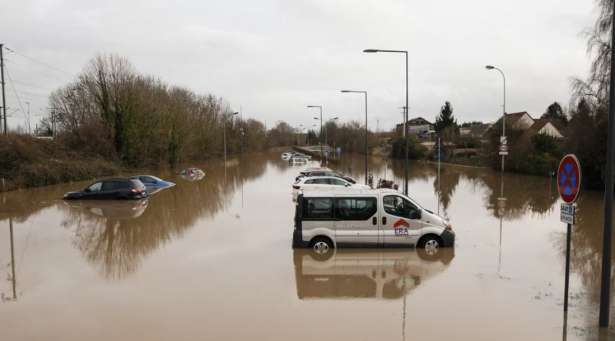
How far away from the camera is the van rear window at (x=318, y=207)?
489 inches

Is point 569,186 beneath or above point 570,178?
beneath

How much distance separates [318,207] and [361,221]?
4.18ft

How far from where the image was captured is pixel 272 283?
10195mm

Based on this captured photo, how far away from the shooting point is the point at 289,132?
172 m

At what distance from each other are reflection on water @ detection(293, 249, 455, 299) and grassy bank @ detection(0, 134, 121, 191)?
2746cm

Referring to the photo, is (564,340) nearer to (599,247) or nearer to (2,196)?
(599,247)

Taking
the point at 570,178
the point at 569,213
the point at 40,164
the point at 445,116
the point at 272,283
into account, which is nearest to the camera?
the point at 570,178

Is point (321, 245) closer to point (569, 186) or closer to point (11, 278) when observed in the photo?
point (569, 186)

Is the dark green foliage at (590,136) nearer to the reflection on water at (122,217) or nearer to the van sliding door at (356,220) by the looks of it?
the van sliding door at (356,220)

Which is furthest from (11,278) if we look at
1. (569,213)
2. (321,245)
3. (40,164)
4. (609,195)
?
(40,164)

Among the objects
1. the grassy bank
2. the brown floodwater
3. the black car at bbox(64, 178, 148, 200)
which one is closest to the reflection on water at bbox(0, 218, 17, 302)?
the brown floodwater

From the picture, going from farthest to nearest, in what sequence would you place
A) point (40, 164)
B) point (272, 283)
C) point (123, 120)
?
point (123, 120) < point (40, 164) < point (272, 283)

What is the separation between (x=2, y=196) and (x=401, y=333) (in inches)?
1138

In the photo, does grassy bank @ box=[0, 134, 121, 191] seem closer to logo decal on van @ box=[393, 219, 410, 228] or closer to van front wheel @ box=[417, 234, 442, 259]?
logo decal on van @ box=[393, 219, 410, 228]
